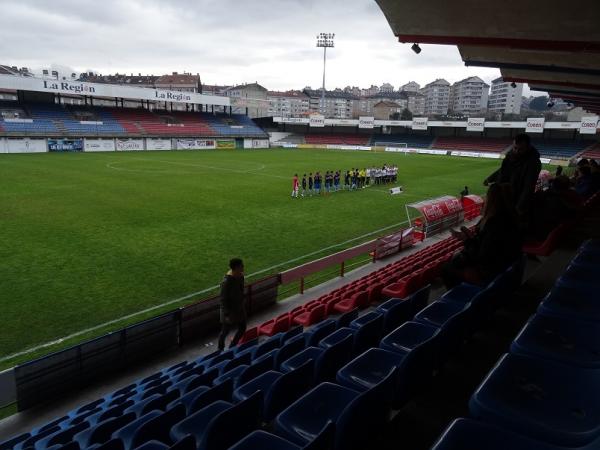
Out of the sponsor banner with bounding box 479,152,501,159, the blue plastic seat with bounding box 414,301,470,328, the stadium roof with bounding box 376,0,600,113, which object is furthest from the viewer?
the sponsor banner with bounding box 479,152,501,159

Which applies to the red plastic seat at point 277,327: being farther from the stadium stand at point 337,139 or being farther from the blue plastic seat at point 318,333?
the stadium stand at point 337,139

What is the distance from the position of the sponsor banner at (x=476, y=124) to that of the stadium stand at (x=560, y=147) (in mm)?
8034

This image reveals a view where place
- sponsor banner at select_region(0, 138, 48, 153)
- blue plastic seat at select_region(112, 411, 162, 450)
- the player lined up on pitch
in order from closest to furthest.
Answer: blue plastic seat at select_region(112, 411, 162, 450) < the player lined up on pitch < sponsor banner at select_region(0, 138, 48, 153)

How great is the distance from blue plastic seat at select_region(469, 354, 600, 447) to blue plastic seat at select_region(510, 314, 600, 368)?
9.4 inches

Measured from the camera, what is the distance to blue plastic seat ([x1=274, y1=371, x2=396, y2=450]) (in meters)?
2.50

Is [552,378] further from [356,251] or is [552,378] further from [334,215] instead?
[334,215]

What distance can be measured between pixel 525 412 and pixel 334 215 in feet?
61.6

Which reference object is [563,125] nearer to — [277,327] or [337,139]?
[337,139]

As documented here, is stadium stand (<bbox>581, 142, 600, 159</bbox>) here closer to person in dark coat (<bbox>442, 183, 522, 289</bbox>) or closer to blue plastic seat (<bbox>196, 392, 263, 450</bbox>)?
person in dark coat (<bbox>442, 183, 522, 289</bbox>)

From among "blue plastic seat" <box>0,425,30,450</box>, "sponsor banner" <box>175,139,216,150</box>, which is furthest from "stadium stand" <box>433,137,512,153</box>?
"blue plastic seat" <box>0,425,30,450</box>

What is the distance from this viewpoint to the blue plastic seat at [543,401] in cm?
198

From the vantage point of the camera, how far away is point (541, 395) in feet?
7.21

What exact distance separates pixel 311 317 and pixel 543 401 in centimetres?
602

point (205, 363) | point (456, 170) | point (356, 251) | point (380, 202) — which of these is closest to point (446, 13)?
point (205, 363)
